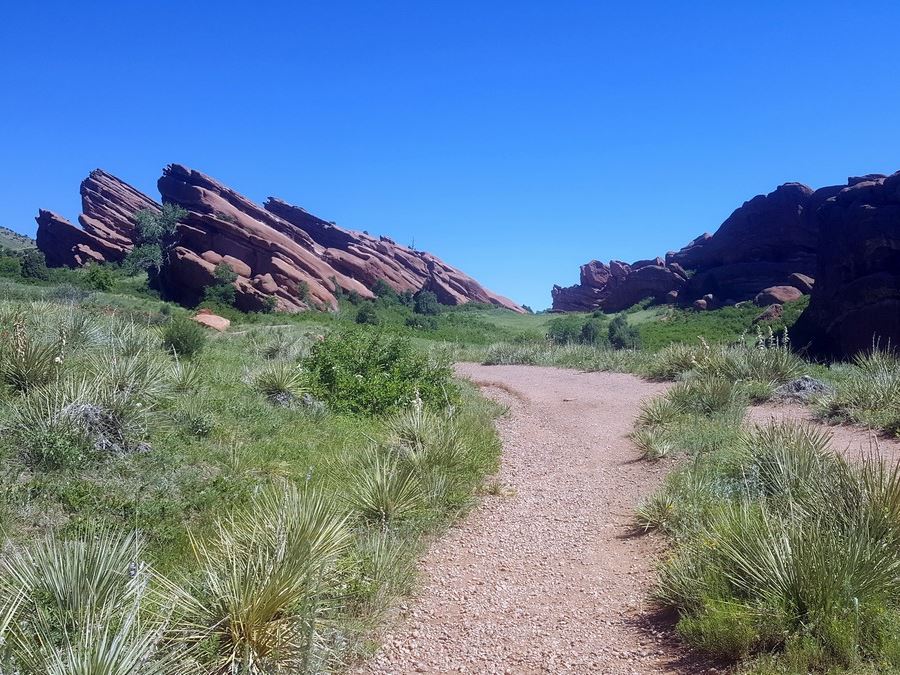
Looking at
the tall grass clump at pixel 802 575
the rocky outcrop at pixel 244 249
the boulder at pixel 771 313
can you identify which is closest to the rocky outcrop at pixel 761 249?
the boulder at pixel 771 313

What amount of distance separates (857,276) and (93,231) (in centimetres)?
7104

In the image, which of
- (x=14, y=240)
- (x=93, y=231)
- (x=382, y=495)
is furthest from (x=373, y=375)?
(x=14, y=240)

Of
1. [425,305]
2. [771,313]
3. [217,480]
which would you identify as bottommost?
[217,480]

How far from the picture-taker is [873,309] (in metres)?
29.7

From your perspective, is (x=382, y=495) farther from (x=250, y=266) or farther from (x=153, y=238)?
(x=153, y=238)

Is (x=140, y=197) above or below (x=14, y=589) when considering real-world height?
above

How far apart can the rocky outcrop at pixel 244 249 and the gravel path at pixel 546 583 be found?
39.1 metres

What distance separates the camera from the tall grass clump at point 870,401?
808cm

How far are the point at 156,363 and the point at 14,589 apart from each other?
559 cm

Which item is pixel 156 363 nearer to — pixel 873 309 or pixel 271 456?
pixel 271 456

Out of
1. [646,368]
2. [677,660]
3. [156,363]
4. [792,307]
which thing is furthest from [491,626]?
[792,307]

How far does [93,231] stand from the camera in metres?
68.1

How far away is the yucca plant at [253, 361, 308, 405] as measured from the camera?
936 cm

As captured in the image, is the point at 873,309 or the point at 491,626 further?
the point at 873,309
